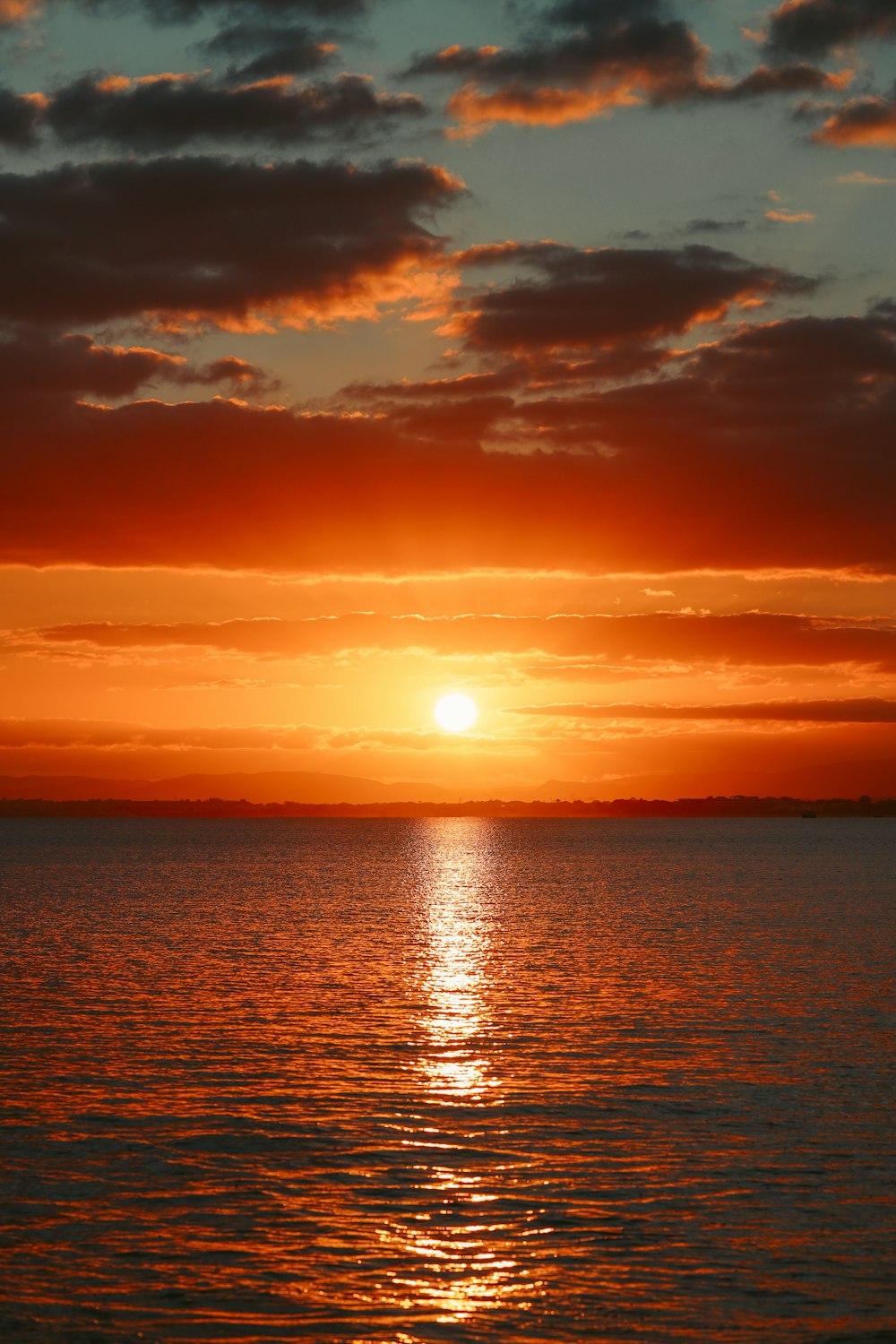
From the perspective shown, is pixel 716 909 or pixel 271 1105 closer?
pixel 271 1105

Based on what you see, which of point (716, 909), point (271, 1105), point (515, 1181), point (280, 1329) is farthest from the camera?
point (716, 909)

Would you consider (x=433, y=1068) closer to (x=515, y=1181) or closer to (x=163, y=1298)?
(x=515, y=1181)

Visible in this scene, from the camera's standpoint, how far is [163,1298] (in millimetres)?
22062

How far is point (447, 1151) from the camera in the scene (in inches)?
1228

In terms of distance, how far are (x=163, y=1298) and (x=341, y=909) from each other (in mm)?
97818

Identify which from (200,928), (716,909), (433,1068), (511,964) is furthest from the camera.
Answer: (716,909)

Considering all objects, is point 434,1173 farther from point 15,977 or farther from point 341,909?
point 341,909

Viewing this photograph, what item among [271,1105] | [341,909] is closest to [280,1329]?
[271,1105]

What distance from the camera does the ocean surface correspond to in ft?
71.6

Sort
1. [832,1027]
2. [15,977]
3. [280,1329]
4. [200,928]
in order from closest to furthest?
[280,1329]
[832,1027]
[15,977]
[200,928]

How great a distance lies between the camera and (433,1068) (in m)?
42.1

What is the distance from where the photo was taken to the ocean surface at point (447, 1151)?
2183 cm

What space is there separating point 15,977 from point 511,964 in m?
25.4

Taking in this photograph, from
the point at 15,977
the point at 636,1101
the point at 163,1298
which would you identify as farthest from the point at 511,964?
the point at 163,1298
